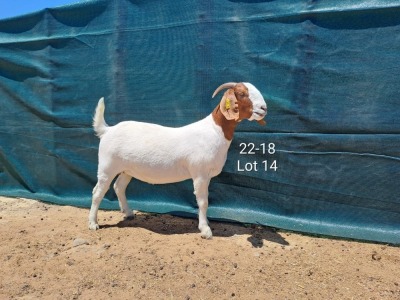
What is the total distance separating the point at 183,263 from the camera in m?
3.42

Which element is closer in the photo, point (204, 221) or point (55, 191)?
point (204, 221)

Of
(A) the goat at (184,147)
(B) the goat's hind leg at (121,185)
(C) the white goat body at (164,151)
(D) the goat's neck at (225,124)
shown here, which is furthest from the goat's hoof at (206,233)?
(B) the goat's hind leg at (121,185)

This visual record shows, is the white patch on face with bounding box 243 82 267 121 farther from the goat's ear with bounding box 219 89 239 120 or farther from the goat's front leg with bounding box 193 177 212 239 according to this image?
the goat's front leg with bounding box 193 177 212 239

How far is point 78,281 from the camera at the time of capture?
3.14 metres

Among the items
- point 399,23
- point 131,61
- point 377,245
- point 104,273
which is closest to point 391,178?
point 377,245

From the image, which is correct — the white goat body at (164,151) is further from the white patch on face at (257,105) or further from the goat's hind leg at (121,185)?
the white patch on face at (257,105)

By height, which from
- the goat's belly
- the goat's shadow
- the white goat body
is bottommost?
the goat's shadow

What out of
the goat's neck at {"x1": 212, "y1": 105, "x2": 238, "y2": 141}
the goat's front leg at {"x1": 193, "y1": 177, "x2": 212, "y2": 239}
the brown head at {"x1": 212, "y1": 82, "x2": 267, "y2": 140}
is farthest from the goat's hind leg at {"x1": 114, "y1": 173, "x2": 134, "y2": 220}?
the brown head at {"x1": 212, "y1": 82, "x2": 267, "y2": 140}

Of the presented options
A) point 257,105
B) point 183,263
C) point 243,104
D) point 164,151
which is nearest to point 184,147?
point 164,151

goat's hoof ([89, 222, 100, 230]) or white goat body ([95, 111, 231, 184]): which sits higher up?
white goat body ([95, 111, 231, 184])

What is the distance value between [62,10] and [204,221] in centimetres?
344

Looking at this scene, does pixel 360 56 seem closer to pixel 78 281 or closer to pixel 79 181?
pixel 78 281

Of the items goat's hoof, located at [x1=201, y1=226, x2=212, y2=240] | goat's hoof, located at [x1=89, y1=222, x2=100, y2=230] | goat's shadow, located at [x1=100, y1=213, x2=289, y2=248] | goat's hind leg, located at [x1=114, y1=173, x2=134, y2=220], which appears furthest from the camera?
goat's hind leg, located at [x1=114, y1=173, x2=134, y2=220]

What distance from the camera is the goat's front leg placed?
3887mm
